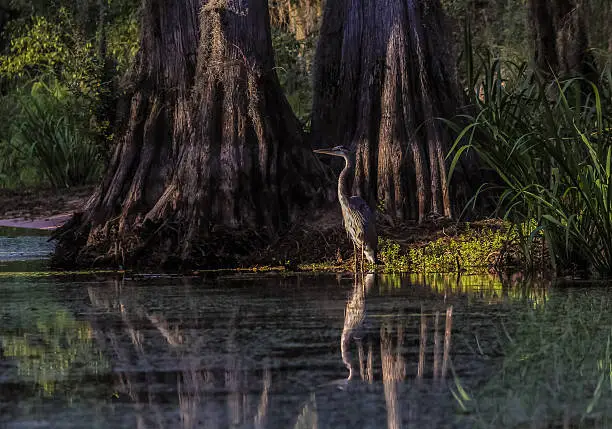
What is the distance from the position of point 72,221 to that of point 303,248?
2.39m

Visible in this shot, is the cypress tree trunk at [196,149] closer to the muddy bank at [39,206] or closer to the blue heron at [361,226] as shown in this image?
the blue heron at [361,226]

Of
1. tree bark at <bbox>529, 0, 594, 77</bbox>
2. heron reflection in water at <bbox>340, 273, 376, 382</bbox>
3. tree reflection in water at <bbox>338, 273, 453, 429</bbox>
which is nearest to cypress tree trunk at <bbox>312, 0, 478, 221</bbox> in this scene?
heron reflection in water at <bbox>340, 273, 376, 382</bbox>

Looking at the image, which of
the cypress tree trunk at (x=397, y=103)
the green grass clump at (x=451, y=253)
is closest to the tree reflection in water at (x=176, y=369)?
the green grass clump at (x=451, y=253)

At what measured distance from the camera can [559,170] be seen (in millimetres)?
9711

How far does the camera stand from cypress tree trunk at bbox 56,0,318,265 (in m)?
11.7

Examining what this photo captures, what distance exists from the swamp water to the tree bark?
10590 mm

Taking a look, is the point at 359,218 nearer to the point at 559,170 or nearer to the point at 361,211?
the point at 361,211

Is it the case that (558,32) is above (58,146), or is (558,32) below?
above

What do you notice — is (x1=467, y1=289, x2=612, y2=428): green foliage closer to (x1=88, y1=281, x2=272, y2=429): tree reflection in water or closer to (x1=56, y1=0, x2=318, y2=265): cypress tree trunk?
(x1=88, y1=281, x2=272, y2=429): tree reflection in water

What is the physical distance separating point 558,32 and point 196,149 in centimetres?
959

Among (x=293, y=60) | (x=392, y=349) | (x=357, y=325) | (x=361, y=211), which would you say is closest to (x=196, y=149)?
(x=361, y=211)

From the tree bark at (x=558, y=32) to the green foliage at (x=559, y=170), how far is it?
9.32 metres

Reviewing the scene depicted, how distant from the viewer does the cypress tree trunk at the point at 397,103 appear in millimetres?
12609

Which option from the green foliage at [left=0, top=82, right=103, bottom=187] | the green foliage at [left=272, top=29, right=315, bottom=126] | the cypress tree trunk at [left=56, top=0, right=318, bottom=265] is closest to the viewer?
the cypress tree trunk at [left=56, top=0, right=318, bottom=265]
